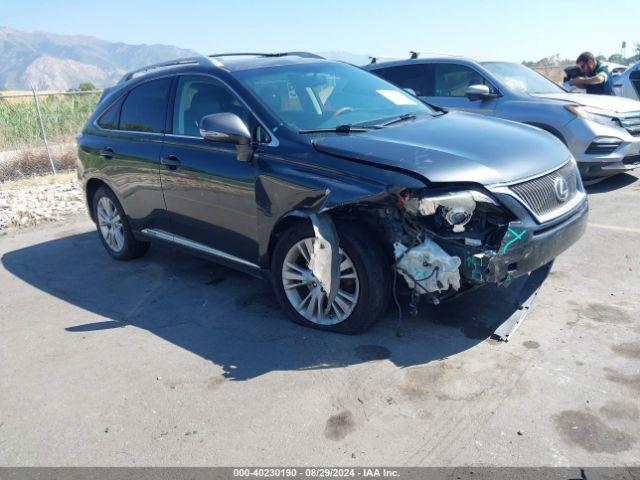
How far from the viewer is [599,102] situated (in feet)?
25.7

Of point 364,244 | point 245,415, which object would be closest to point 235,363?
point 245,415

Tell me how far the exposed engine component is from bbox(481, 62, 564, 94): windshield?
211 inches

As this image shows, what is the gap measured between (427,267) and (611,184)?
18.0 feet

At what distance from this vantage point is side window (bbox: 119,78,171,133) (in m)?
5.19

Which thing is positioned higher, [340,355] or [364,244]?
[364,244]

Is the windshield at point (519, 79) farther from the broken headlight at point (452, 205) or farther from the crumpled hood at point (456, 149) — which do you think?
the broken headlight at point (452, 205)

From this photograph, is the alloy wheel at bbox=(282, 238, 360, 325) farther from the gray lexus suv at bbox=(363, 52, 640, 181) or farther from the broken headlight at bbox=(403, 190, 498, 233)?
the gray lexus suv at bbox=(363, 52, 640, 181)

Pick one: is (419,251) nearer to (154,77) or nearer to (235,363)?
(235,363)

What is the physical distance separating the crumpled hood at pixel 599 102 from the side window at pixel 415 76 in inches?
62.2

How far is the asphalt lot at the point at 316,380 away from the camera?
2928mm

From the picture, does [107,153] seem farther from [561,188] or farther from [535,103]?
[535,103]

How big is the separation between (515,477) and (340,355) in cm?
143

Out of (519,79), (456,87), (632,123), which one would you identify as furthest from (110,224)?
(632,123)

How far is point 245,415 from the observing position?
327 cm
